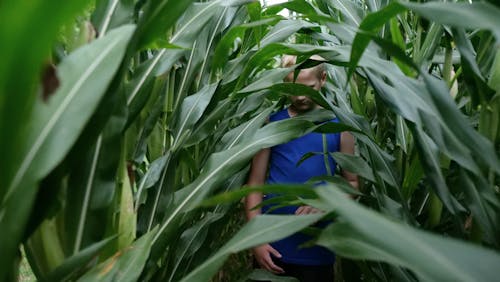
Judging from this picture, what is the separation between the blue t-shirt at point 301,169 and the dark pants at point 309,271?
0.02 m

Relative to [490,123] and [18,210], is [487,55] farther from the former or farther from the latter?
[18,210]

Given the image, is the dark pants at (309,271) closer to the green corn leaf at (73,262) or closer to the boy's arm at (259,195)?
the boy's arm at (259,195)

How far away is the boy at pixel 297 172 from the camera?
110cm

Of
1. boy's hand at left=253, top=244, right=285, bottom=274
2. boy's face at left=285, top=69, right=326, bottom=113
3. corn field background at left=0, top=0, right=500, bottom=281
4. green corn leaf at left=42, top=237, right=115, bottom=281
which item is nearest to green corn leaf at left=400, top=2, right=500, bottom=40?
corn field background at left=0, top=0, right=500, bottom=281

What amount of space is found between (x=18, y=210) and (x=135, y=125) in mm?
308

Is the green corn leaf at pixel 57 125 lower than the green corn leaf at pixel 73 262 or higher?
higher

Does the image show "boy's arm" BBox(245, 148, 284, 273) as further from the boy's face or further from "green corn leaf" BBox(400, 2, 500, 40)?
"green corn leaf" BBox(400, 2, 500, 40)

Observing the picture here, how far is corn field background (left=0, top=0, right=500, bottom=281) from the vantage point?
292 millimetres

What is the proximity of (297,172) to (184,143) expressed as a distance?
0.43 metres

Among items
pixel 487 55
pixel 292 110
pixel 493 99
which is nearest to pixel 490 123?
pixel 493 99

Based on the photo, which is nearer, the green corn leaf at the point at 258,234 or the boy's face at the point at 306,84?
the green corn leaf at the point at 258,234

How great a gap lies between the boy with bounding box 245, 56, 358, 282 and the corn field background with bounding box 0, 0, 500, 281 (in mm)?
187

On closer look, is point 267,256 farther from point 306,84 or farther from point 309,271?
point 306,84

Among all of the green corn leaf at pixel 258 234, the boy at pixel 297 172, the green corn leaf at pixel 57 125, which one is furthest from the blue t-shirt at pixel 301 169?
the green corn leaf at pixel 57 125
